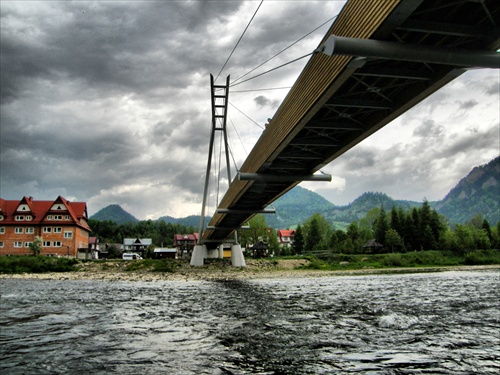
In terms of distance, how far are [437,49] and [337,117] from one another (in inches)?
251

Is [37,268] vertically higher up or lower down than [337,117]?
lower down

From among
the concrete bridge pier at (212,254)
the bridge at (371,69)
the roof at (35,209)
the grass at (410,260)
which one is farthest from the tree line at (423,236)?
the bridge at (371,69)

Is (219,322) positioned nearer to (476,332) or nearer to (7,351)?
(7,351)

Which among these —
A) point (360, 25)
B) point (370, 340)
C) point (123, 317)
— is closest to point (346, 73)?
point (360, 25)

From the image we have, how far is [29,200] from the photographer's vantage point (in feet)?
248

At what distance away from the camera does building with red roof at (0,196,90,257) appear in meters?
71.9

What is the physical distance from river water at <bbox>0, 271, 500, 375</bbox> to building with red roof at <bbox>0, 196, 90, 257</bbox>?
61.6 metres

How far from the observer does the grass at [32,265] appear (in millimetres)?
46741

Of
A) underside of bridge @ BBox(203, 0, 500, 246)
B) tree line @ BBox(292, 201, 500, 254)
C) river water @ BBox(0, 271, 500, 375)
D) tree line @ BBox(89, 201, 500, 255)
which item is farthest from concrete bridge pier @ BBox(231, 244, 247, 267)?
river water @ BBox(0, 271, 500, 375)

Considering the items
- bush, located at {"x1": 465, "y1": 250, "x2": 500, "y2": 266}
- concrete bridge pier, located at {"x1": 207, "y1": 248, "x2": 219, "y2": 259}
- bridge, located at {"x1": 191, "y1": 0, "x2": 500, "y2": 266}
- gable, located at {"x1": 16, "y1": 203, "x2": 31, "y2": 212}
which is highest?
gable, located at {"x1": 16, "y1": 203, "x2": 31, "y2": 212}

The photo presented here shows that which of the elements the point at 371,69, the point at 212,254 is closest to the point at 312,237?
the point at 212,254

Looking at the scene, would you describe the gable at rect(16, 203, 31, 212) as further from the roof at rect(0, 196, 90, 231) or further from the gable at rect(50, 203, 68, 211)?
the gable at rect(50, 203, 68, 211)

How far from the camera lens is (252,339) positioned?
32.2ft

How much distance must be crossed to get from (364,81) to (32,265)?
151 ft
